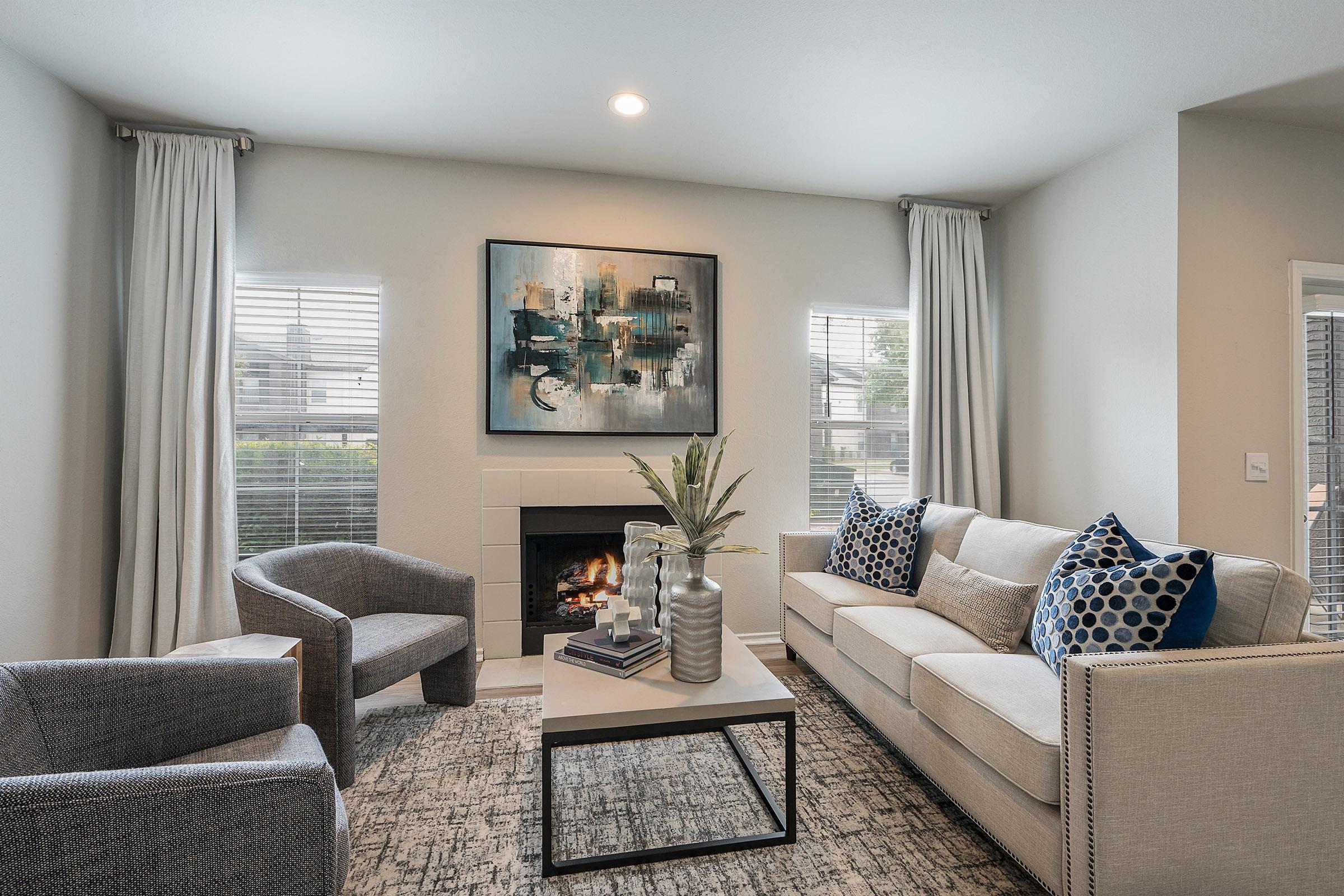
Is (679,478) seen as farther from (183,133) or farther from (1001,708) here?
(183,133)

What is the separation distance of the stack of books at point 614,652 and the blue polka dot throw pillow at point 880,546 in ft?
4.43

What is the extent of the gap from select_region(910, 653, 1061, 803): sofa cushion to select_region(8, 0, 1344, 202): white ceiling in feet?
7.20

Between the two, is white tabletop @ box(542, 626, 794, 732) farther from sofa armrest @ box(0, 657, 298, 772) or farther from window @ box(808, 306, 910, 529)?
window @ box(808, 306, 910, 529)

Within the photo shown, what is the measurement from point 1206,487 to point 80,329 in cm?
509

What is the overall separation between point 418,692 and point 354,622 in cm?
53

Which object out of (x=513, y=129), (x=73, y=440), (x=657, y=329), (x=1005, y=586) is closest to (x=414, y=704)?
(x=73, y=440)

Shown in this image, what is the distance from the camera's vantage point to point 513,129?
310 centimetres

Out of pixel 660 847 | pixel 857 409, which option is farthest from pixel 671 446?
pixel 660 847

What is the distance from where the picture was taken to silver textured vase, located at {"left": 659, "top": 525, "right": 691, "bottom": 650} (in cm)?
211

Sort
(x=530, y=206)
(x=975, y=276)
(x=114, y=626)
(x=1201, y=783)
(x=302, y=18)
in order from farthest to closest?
1. (x=975, y=276)
2. (x=530, y=206)
3. (x=114, y=626)
4. (x=302, y=18)
5. (x=1201, y=783)

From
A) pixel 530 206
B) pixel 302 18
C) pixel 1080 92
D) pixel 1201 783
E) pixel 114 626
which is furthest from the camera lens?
pixel 530 206

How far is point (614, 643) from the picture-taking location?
210cm

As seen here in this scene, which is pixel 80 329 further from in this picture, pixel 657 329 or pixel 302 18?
pixel 657 329

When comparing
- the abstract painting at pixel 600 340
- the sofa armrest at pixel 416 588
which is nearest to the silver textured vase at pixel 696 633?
the sofa armrest at pixel 416 588
